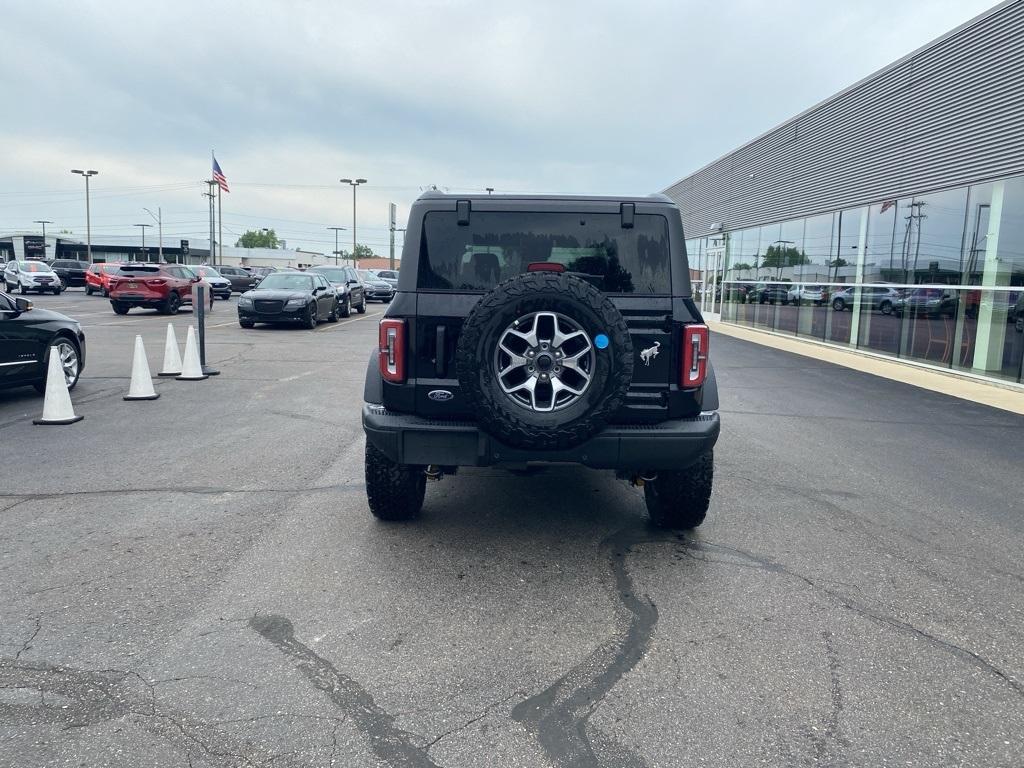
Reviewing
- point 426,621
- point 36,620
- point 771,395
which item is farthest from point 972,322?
point 36,620

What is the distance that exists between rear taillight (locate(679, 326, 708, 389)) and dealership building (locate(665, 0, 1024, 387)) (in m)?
10.5

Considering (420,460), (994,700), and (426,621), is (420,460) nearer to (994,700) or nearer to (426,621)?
(426,621)

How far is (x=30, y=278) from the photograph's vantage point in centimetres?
3747

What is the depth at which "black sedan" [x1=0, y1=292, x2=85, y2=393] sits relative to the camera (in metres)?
8.81

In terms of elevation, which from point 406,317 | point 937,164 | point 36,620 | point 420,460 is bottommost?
point 36,620

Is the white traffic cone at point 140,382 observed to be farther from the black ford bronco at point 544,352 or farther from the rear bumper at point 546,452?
the rear bumper at point 546,452

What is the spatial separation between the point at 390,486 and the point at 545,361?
57.9 inches

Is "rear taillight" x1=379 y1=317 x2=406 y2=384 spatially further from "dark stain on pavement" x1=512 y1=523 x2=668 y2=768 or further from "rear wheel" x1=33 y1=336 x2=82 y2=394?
"rear wheel" x1=33 y1=336 x2=82 y2=394

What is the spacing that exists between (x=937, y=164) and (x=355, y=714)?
16.6 meters

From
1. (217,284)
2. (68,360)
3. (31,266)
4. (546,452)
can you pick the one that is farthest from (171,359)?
(31,266)

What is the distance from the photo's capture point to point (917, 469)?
695 cm

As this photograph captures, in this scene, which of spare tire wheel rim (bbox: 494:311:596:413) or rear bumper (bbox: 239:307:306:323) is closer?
spare tire wheel rim (bbox: 494:311:596:413)

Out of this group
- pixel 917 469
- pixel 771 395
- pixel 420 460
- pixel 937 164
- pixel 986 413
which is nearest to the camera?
pixel 420 460

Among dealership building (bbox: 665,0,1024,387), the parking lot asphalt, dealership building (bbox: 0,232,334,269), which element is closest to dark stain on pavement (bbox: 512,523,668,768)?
the parking lot asphalt
